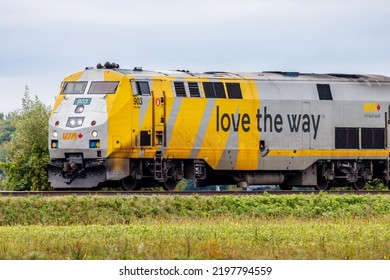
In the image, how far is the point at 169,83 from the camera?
4238 cm

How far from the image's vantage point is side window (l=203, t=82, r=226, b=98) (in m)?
43.2

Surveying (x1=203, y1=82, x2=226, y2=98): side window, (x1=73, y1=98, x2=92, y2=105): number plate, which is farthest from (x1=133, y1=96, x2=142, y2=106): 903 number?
(x1=203, y1=82, x2=226, y2=98): side window

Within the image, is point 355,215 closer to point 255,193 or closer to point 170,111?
point 255,193

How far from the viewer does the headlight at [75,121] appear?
40.9 metres

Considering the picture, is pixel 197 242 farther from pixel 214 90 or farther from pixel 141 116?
pixel 214 90

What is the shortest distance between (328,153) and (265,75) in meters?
4.17

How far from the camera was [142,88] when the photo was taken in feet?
136

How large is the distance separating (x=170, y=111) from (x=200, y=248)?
1669cm

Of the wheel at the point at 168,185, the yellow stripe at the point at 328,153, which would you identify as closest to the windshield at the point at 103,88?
the wheel at the point at 168,185

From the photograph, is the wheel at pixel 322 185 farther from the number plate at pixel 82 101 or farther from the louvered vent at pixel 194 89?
the number plate at pixel 82 101

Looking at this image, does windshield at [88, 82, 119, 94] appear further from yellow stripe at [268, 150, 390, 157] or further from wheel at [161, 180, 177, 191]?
yellow stripe at [268, 150, 390, 157]

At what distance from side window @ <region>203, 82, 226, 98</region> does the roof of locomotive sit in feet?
1.29

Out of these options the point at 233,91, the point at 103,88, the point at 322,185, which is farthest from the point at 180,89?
the point at 322,185

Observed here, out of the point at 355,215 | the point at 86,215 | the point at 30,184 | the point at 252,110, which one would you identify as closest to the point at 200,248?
the point at 86,215
